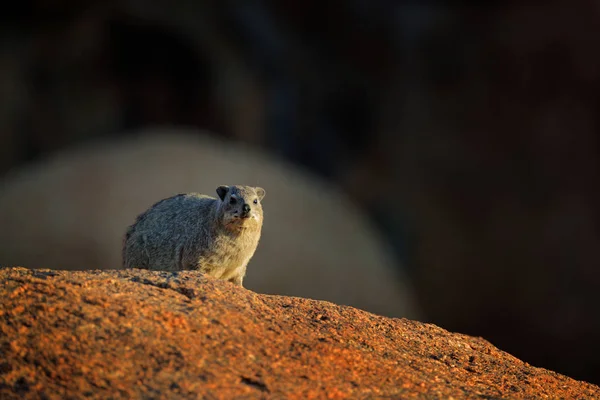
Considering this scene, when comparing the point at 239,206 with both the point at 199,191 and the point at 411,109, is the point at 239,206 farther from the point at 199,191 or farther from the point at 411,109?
the point at 411,109

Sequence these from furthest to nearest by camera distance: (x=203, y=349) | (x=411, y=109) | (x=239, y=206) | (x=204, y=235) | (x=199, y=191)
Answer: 1. (x=411, y=109)
2. (x=199, y=191)
3. (x=204, y=235)
4. (x=239, y=206)
5. (x=203, y=349)

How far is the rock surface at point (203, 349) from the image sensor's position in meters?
3.46

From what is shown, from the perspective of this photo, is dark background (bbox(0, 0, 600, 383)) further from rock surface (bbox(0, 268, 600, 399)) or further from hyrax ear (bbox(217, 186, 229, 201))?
rock surface (bbox(0, 268, 600, 399))

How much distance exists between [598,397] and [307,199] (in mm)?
8381

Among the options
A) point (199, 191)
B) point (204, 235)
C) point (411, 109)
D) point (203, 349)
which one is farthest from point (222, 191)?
point (411, 109)

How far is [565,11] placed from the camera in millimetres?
12367

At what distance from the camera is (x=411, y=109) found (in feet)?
42.9


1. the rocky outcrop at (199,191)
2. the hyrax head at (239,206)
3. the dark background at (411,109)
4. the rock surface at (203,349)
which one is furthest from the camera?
the dark background at (411,109)

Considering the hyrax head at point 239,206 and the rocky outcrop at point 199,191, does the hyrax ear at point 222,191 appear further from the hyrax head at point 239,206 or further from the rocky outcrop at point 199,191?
the rocky outcrop at point 199,191

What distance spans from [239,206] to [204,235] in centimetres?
39

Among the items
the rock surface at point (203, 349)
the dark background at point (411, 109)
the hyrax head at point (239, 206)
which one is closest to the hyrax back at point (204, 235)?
the hyrax head at point (239, 206)

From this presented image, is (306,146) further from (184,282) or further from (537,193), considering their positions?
(184,282)

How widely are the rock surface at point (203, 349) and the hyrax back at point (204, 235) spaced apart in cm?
131

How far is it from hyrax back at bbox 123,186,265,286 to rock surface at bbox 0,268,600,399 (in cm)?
131
